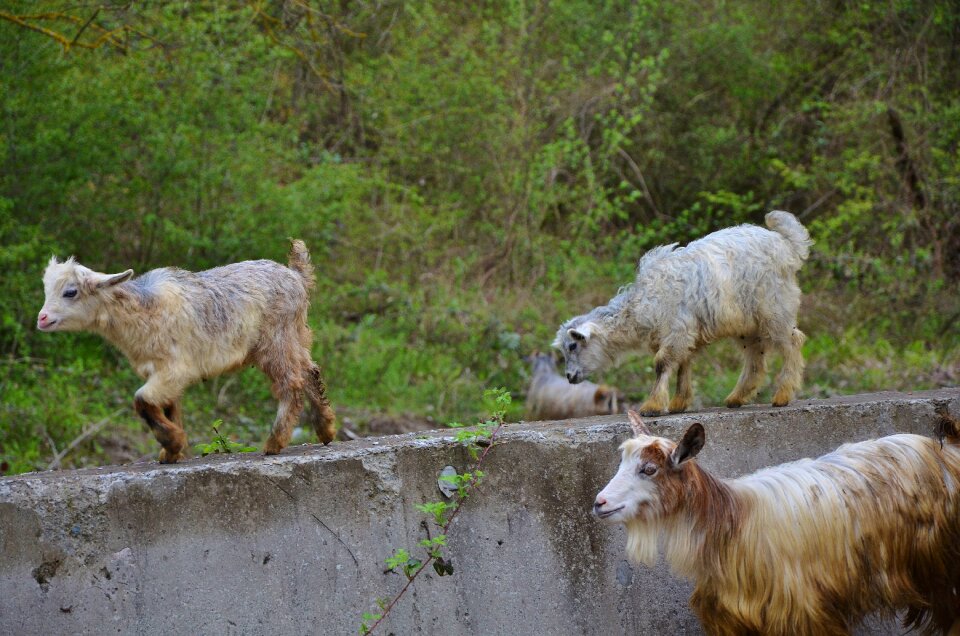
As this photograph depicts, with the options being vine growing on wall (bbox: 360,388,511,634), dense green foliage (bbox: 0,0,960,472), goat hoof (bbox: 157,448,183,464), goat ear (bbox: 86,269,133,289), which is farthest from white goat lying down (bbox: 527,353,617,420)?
goat ear (bbox: 86,269,133,289)

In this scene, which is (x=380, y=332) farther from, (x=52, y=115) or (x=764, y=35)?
(x=764, y=35)

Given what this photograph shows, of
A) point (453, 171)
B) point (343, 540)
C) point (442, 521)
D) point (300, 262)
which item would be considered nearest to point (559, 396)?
point (453, 171)

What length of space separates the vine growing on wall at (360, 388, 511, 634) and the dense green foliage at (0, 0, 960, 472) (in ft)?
16.2

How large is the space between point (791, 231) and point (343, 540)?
3.04 metres

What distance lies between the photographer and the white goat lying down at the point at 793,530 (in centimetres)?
441

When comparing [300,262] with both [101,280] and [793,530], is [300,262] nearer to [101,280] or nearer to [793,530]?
[101,280]

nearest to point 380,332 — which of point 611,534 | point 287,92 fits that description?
point 287,92

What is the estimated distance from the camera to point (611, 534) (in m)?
5.12

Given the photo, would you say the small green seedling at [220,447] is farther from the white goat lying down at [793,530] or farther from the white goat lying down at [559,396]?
the white goat lying down at [559,396]

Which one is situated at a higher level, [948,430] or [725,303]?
[725,303]

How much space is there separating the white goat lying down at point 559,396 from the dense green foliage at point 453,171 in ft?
1.35

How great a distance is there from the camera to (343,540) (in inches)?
188

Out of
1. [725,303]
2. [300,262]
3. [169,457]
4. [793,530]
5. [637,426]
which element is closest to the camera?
[793,530]

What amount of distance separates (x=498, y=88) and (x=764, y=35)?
4.58 metres
